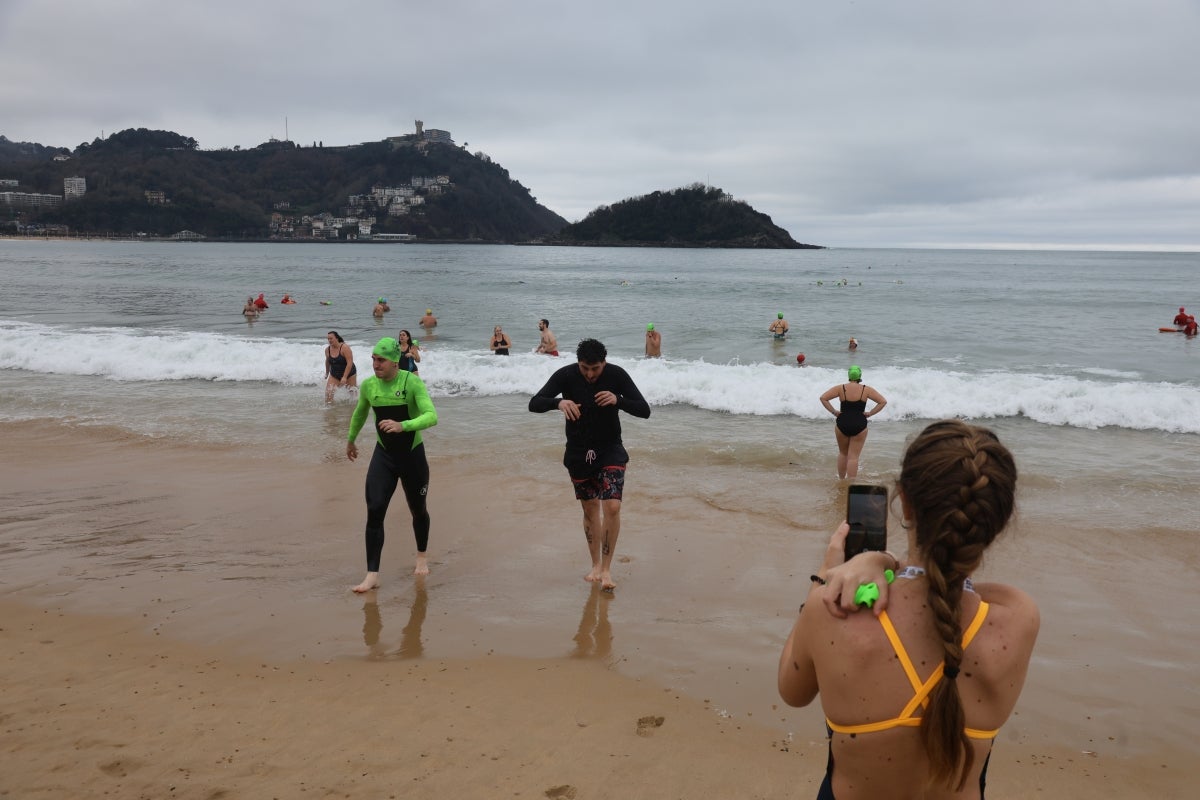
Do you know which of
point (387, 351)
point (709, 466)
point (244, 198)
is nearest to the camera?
point (387, 351)

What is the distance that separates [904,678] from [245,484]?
819 centimetres

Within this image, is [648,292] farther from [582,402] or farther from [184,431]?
[582,402]

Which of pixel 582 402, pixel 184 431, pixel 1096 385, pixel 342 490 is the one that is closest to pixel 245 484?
pixel 342 490

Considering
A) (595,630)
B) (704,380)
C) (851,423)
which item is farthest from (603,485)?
(704,380)

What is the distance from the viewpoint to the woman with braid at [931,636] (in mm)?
1542

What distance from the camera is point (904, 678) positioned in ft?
5.24

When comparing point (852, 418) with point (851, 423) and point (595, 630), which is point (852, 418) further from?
point (595, 630)

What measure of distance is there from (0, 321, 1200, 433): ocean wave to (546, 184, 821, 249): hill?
13648cm

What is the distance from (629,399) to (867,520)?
3.98 m

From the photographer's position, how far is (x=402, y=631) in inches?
203

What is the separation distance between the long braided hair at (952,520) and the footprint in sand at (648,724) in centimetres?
261

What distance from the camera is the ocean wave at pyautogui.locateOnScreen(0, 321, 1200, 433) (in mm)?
12875

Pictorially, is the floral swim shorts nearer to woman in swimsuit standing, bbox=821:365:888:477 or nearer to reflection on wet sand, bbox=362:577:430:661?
reflection on wet sand, bbox=362:577:430:661

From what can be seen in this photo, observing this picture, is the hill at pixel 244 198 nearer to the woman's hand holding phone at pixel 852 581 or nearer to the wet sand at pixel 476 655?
the wet sand at pixel 476 655
